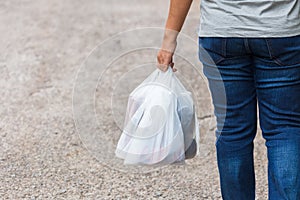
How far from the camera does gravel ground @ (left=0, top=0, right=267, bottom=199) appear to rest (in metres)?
3.59

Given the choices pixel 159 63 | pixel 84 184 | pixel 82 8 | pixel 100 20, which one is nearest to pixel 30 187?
pixel 84 184

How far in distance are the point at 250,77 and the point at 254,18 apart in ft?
0.84

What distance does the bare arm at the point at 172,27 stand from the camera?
2.53m

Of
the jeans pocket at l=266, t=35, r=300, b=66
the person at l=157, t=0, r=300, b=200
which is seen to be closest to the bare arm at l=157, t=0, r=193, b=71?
the person at l=157, t=0, r=300, b=200

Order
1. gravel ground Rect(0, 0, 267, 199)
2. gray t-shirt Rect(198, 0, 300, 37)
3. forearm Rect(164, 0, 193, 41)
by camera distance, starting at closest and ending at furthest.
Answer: gray t-shirt Rect(198, 0, 300, 37) → forearm Rect(164, 0, 193, 41) → gravel ground Rect(0, 0, 267, 199)

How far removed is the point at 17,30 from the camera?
270 inches

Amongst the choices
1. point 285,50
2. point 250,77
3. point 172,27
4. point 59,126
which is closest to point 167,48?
point 172,27

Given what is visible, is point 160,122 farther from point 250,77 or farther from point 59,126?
point 59,126

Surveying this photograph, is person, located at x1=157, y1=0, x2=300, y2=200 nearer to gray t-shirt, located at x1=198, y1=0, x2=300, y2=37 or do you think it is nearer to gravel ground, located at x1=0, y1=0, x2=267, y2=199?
gray t-shirt, located at x1=198, y1=0, x2=300, y2=37

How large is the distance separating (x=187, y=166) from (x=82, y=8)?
14.6ft

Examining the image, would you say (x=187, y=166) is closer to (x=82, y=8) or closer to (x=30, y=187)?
(x=30, y=187)

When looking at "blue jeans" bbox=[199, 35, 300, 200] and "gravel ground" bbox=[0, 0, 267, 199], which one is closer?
"blue jeans" bbox=[199, 35, 300, 200]

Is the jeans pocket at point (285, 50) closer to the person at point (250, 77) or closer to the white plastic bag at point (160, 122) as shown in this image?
the person at point (250, 77)

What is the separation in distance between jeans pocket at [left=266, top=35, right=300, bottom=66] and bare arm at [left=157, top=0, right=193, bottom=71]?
14.6 inches
